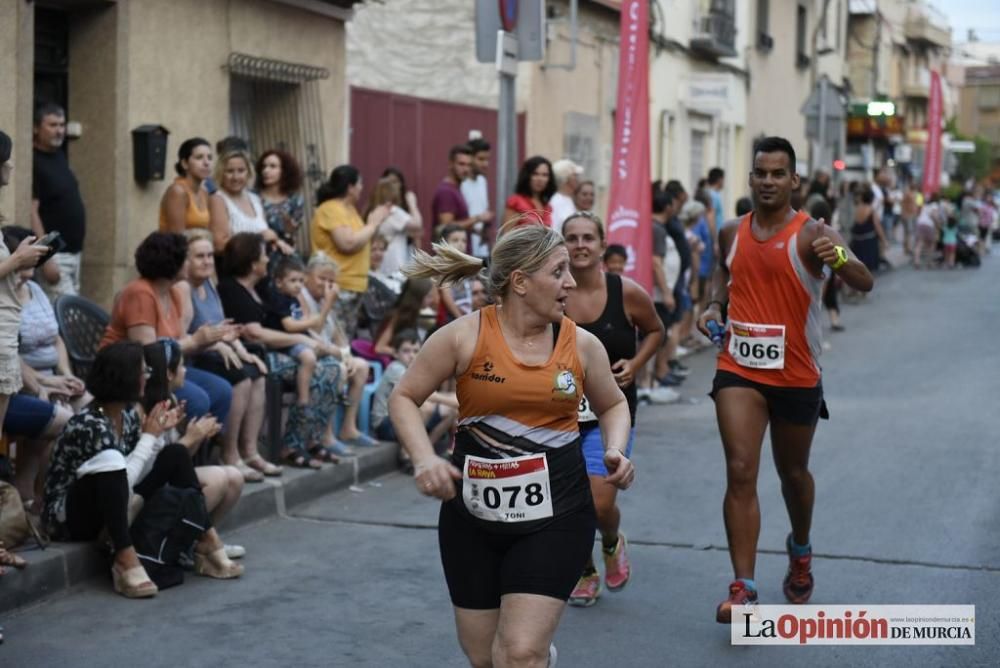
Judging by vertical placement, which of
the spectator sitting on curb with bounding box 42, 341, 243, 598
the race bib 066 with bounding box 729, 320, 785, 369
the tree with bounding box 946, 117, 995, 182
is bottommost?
the spectator sitting on curb with bounding box 42, 341, 243, 598

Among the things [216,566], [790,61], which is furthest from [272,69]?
[790,61]

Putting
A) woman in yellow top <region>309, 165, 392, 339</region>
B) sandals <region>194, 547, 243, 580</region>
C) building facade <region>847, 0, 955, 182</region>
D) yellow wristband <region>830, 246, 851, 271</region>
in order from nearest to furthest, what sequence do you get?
yellow wristband <region>830, 246, 851, 271</region> < sandals <region>194, 547, 243, 580</region> < woman in yellow top <region>309, 165, 392, 339</region> < building facade <region>847, 0, 955, 182</region>

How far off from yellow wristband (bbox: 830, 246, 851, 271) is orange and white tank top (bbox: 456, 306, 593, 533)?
2031mm

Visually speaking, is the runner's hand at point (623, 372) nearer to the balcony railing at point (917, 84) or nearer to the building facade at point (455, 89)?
the building facade at point (455, 89)

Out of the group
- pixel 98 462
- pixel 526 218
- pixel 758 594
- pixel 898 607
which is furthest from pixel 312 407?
pixel 526 218

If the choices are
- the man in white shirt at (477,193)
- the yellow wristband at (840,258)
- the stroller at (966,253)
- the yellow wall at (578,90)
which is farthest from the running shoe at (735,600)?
the stroller at (966,253)

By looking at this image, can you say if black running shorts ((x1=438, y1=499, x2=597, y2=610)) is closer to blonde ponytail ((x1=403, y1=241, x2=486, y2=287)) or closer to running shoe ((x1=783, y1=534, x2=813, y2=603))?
blonde ponytail ((x1=403, y1=241, x2=486, y2=287))

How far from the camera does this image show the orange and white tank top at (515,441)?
4.86 metres

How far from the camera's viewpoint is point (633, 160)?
47.0 ft

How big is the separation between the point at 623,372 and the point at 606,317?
1.21 ft

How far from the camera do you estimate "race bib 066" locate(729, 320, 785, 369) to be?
6.82m

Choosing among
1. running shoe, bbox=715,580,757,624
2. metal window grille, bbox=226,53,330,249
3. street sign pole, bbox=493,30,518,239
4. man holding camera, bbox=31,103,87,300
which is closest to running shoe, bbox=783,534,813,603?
running shoe, bbox=715,580,757,624

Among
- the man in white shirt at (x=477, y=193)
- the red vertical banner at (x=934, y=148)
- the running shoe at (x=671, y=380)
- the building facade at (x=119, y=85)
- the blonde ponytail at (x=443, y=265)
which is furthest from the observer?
the red vertical banner at (x=934, y=148)

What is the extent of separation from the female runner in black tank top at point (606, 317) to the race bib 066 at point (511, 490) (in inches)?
84.4
